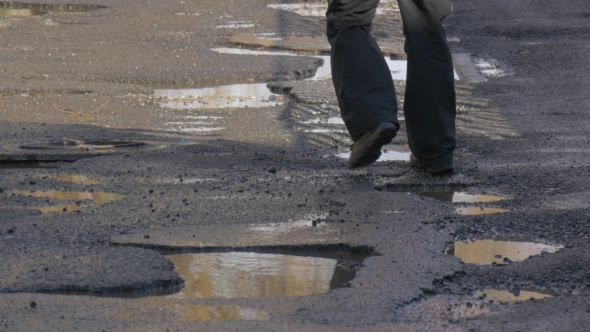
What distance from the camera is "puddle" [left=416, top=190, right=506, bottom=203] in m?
5.06

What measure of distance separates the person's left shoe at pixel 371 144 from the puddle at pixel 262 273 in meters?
1.02

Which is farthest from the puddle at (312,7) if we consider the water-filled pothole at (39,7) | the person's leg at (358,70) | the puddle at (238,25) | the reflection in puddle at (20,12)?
the person's leg at (358,70)

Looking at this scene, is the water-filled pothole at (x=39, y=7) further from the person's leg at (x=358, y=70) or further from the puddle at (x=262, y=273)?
the puddle at (x=262, y=273)

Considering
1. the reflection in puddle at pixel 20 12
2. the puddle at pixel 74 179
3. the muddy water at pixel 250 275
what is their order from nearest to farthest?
the muddy water at pixel 250 275, the puddle at pixel 74 179, the reflection in puddle at pixel 20 12

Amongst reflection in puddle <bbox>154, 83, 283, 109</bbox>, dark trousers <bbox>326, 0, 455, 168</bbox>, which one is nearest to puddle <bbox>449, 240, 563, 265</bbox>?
dark trousers <bbox>326, 0, 455, 168</bbox>

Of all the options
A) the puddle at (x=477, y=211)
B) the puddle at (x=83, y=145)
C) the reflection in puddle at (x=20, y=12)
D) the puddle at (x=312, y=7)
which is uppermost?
the puddle at (x=477, y=211)

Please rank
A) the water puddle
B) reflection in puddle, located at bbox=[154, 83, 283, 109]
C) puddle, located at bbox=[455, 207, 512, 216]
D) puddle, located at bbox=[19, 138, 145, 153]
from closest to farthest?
puddle, located at bbox=[455, 207, 512, 216], the water puddle, puddle, located at bbox=[19, 138, 145, 153], reflection in puddle, located at bbox=[154, 83, 283, 109]

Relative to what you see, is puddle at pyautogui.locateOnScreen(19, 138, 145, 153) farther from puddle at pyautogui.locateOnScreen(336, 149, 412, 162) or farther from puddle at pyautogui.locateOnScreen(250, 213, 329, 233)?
puddle at pyautogui.locateOnScreen(250, 213, 329, 233)

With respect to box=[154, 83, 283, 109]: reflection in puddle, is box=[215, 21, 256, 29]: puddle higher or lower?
lower

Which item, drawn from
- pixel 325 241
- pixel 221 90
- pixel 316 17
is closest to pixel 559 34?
pixel 316 17

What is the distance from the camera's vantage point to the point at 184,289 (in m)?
3.84

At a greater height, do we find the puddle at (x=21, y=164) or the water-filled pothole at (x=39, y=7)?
the puddle at (x=21, y=164)

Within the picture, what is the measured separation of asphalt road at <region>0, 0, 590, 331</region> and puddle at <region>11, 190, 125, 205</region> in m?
0.02

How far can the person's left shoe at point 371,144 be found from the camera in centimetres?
521
